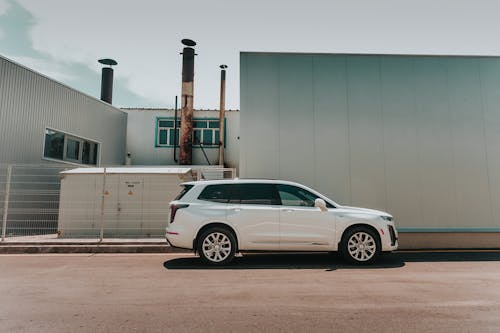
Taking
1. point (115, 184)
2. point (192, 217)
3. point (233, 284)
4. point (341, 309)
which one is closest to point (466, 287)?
point (341, 309)

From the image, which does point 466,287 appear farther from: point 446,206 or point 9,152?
point 9,152

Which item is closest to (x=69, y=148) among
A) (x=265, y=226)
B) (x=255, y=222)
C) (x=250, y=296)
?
(x=255, y=222)

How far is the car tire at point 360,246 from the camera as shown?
6344 mm

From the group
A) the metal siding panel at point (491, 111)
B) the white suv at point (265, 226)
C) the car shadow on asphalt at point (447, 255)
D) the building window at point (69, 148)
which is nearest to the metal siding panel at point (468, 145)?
the metal siding panel at point (491, 111)

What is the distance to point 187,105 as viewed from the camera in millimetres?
18094

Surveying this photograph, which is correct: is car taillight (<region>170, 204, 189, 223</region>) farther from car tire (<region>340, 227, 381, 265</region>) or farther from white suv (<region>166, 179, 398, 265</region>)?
car tire (<region>340, 227, 381, 265</region>)

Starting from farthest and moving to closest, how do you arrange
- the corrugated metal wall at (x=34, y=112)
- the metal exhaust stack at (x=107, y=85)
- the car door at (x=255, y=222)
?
1. the metal exhaust stack at (x=107, y=85)
2. the corrugated metal wall at (x=34, y=112)
3. the car door at (x=255, y=222)

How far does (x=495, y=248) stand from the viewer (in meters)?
8.52

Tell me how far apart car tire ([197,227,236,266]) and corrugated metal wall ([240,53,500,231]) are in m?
2.66

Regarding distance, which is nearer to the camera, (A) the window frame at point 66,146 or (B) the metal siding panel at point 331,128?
(B) the metal siding panel at point 331,128

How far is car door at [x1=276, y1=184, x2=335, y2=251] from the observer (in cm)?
631

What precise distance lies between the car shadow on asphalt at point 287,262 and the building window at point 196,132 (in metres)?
11.9

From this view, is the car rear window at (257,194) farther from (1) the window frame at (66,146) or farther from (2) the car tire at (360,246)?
(1) the window frame at (66,146)

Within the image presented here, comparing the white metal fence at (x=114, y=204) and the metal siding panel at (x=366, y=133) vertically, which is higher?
the metal siding panel at (x=366, y=133)
